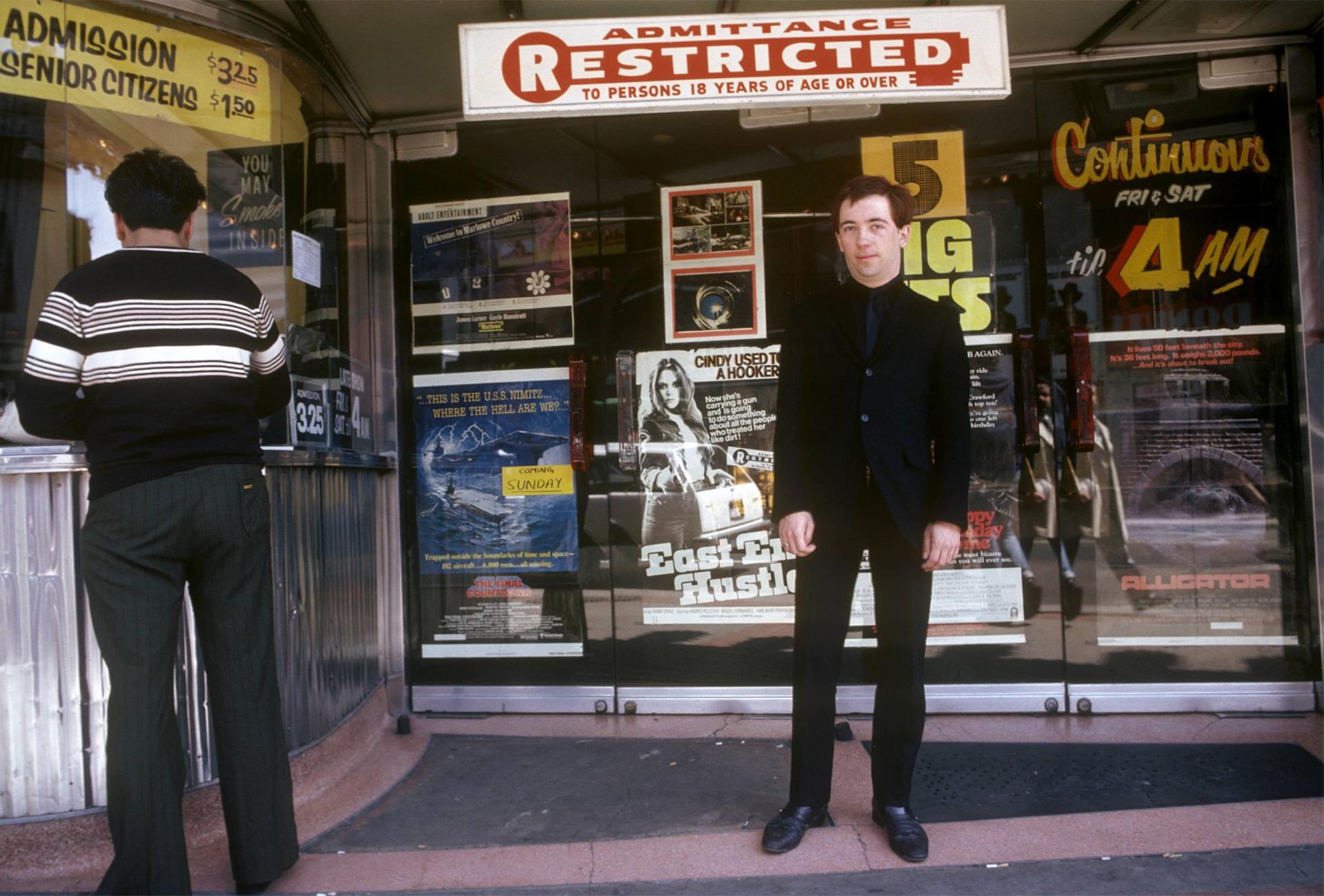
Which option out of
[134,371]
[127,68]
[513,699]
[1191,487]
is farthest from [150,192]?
[1191,487]

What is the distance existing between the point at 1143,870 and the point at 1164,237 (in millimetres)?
2899

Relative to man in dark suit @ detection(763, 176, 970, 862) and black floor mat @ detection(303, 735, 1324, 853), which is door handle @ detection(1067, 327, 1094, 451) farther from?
man in dark suit @ detection(763, 176, 970, 862)

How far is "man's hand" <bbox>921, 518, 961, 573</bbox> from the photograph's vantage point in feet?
9.81

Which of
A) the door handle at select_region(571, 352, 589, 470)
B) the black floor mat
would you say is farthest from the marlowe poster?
the door handle at select_region(571, 352, 589, 470)

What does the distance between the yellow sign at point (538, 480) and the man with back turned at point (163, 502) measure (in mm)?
1952

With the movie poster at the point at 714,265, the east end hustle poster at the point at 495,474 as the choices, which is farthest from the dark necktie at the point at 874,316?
the east end hustle poster at the point at 495,474

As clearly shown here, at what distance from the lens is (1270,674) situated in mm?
4414

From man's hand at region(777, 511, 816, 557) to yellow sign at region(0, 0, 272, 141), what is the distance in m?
2.80

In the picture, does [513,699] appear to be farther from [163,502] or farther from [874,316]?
[874,316]

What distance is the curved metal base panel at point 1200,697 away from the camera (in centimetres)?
438

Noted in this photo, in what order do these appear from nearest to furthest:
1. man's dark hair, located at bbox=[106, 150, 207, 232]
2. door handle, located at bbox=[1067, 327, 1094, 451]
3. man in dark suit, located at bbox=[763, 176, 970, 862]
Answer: man's dark hair, located at bbox=[106, 150, 207, 232] → man in dark suit, located at bbox=[763, 176, 970, 862] → door handle, located at bbox=[1067, 327, 1094, 451]

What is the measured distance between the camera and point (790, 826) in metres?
3.13

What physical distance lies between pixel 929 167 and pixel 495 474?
260 centimetres

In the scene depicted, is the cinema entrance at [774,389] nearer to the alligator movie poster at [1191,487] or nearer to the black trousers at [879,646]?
the alligator movie poster at [1191,487]
